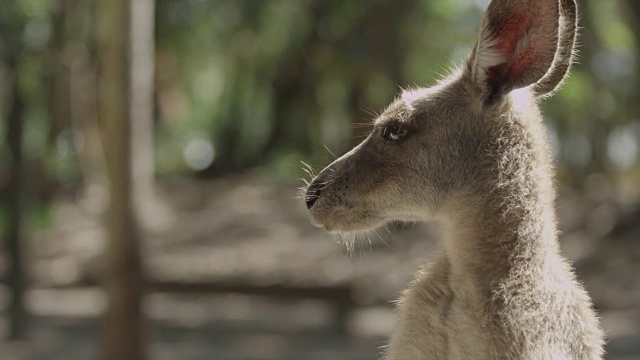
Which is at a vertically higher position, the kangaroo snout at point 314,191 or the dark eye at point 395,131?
the dark eye at point 395,131

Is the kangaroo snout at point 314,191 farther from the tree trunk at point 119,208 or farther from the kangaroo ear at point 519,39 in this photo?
the tree trunk at point 119,208

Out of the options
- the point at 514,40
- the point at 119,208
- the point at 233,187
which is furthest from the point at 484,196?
the point at 233,187

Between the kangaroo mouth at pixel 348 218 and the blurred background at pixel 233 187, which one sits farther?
the blurred background at pixel 233 187

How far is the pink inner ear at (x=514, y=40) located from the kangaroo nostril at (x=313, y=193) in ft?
2.52

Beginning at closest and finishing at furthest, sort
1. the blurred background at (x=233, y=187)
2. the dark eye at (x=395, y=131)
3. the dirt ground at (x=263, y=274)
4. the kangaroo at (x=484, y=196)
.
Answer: the kangaroo at (x=484, y=196) → the dark eye at (x=395, y=131) → the blurred background at (x=233, y=187) → the dirt ground at (x=263, y=274)

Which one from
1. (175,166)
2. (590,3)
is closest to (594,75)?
(590,3)

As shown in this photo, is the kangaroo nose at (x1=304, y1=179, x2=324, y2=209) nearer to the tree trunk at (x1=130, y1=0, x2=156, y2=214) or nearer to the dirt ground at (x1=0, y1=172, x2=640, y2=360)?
the tree trunk at (x1=130, y1=0, x2=156, y2=214)

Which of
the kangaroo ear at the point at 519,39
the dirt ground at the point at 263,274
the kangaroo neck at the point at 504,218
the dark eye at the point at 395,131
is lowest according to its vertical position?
the kangaroo neck at the point at 504,218

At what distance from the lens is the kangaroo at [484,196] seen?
3428 millimetres

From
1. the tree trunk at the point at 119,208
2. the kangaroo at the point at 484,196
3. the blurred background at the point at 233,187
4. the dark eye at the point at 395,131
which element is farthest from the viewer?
the blurred background at the point at 233,187

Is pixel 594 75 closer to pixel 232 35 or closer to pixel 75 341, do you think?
pixel 232 35

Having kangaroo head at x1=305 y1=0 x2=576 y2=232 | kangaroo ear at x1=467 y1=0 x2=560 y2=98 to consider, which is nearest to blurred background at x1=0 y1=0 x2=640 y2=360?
kangaroo head at x1=305 y1=0 x2=576 y2=232

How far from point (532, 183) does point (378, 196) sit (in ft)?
1.71

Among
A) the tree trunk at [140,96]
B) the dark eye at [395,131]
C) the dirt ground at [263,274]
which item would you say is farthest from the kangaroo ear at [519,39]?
the dirt ground at [263,274]
